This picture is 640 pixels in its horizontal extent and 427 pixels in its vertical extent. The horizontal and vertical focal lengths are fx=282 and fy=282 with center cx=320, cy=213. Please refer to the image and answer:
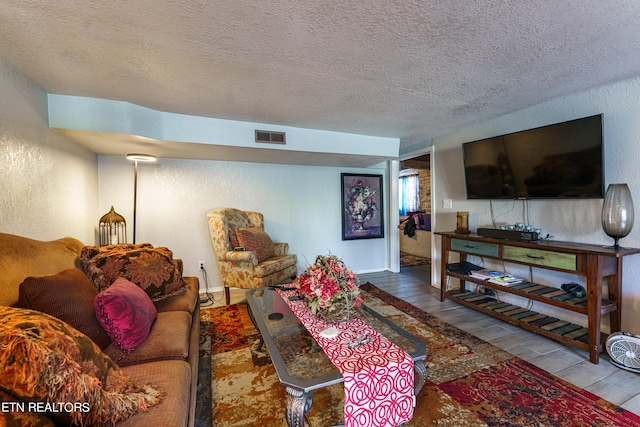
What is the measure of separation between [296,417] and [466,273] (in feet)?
8.31

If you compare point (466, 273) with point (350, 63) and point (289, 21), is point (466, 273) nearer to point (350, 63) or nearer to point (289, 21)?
point (350, 63)

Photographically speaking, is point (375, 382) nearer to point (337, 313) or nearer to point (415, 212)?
point (337, 313)

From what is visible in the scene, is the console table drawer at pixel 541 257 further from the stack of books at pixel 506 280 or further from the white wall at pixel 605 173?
the white wall at pixel 605 173

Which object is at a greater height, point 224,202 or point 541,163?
point 541,163

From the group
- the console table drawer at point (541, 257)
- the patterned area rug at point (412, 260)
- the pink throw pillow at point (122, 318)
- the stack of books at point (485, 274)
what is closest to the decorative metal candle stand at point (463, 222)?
the stack of books at point (485, 274)

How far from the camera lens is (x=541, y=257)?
7.75ft

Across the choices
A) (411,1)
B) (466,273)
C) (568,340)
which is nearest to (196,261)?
(466,273)

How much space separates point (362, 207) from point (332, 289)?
3.18m

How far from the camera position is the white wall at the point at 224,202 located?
3.57 m

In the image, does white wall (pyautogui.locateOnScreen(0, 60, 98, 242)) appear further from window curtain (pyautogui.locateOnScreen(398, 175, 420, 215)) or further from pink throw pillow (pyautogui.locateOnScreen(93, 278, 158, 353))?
window curtain (pyautogui.locateOnScreen(398, 175, 420, 215))

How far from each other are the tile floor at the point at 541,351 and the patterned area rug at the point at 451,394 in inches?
4.5

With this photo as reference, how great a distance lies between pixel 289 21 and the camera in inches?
56.0

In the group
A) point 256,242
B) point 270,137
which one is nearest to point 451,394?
point 256,242

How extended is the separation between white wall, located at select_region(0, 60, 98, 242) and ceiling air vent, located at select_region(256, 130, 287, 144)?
68.5 inches
